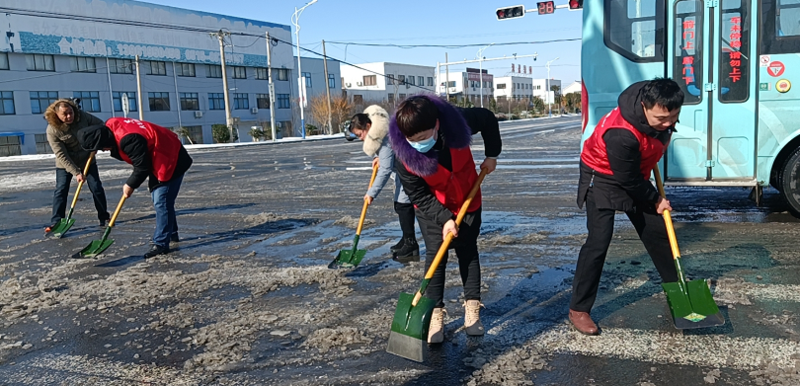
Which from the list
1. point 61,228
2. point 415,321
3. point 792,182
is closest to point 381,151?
point 415,321

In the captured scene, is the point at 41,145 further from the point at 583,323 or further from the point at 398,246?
the point at 583,323

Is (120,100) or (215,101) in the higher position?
(120,100)

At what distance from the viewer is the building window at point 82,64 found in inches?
1626

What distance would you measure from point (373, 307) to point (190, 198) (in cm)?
737

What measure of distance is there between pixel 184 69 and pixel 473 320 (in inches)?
1922

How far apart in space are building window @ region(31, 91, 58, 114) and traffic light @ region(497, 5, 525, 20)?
96.5 ft

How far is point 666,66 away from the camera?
670 centimetres

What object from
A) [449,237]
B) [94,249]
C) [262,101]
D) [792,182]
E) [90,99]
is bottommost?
[94,249]

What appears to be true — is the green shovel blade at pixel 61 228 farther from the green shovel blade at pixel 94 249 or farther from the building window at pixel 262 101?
the building window at pixel 262 101

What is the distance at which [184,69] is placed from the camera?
4806cm

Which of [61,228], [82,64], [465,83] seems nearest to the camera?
[61,228]

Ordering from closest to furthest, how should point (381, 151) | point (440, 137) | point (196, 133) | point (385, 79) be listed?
1. point (440, 137)
2. point (381, 151)
3. point (196, 133)
4. point (385, 79)

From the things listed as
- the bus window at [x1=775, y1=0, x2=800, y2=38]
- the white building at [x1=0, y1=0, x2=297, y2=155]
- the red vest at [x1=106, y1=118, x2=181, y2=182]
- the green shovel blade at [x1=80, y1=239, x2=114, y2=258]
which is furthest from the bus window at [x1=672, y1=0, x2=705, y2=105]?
the white building at [x1=0, y1=0, x2=297, y2=155]

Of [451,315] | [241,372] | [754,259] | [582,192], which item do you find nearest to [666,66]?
[754,259]
